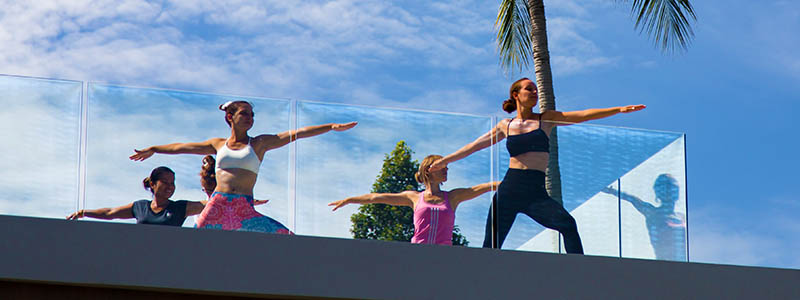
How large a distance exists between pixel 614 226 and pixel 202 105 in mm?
3380

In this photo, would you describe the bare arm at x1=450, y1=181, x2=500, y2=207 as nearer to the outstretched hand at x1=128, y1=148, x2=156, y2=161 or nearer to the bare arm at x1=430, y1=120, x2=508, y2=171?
the bare arm at x1=430, y1=120, x2=508, y2=171

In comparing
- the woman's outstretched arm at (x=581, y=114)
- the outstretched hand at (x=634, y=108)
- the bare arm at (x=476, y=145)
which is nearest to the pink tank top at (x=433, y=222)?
the bare arm at (x=476, y=145)

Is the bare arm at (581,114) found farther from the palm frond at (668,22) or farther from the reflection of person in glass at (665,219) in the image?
the palm frond at (668,22)

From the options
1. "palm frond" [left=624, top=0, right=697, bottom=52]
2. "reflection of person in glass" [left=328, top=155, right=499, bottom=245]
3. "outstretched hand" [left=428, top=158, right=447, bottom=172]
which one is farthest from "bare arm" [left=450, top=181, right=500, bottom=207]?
"palm frond" [left=624, top=0, right=697, bottom=52]

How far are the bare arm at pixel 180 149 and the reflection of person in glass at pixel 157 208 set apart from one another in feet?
0.42

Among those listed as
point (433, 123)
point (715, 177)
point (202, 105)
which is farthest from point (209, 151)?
point (715, 177)

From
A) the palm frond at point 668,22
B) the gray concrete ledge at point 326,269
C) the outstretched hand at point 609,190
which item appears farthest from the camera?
the palm frond at point 668,22

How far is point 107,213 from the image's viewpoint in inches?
327

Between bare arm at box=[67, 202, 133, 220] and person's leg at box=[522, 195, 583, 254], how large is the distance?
3.01 meters

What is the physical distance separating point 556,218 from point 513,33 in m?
9.56

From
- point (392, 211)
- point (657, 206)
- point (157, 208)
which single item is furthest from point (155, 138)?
point (657, 206)

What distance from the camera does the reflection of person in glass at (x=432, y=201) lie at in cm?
890

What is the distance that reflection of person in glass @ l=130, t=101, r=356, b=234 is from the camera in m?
8.56

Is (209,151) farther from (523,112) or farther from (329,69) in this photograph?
(329,69)
